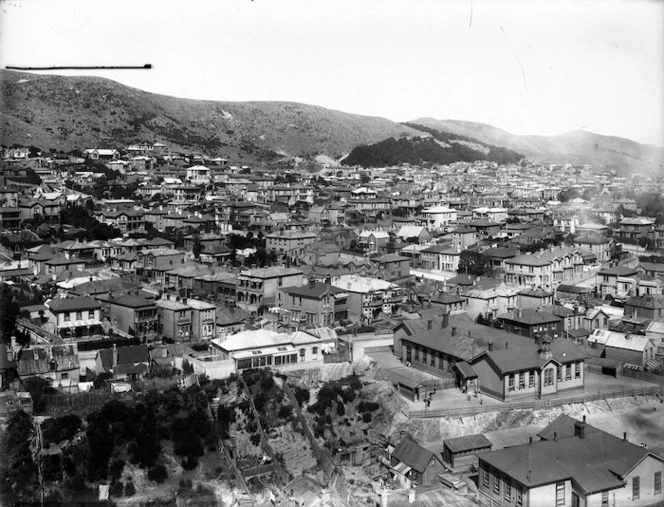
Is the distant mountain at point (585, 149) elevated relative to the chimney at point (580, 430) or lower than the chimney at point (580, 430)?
elevated

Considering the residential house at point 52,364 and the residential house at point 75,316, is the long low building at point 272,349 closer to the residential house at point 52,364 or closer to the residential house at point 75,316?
the residential house at point 52,364

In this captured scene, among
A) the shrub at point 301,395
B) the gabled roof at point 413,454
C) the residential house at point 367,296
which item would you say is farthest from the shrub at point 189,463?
the residential house at point 367,296

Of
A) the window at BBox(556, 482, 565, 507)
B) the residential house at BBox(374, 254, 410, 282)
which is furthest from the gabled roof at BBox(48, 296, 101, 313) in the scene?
the window at BBox(556, 482, 565, 507)

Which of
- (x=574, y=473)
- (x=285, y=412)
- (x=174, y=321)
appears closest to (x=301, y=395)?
(x=285, y=412)

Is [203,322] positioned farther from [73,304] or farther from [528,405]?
[528,405]

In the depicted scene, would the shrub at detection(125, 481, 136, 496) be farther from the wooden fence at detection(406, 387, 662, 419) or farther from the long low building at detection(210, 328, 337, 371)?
the wooden fence at detection(406, 387, 662, 419)

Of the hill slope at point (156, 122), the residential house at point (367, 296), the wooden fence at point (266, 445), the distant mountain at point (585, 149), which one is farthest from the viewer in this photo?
the distant mountain at point (585, 149)
